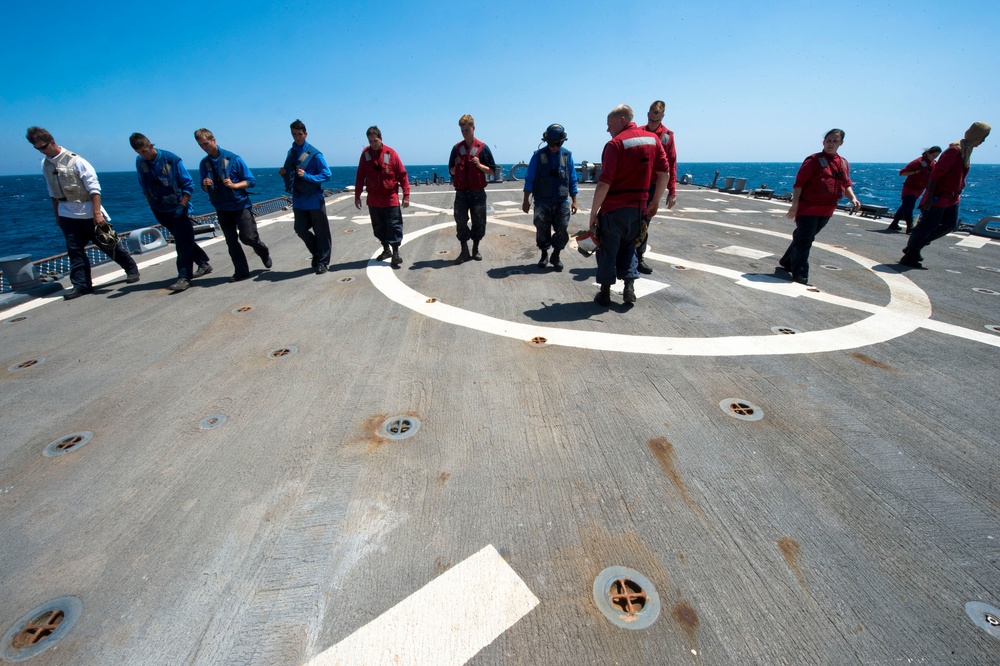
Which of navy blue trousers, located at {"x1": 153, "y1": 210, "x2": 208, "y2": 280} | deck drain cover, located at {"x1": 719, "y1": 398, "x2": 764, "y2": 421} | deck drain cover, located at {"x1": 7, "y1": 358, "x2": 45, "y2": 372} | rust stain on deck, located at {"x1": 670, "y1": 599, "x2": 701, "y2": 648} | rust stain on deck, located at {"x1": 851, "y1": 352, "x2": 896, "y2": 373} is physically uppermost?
navy blue trousers, located at {"x1": 153, "y1": 210, "x2": 208, "y2": 280}

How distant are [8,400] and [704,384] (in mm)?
5560

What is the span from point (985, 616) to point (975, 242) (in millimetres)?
11542

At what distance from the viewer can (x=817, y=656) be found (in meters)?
1.49

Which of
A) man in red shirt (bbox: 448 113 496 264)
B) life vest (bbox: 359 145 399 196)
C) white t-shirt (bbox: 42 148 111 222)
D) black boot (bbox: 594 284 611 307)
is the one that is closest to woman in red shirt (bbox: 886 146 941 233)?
black boot (bbox: 594 284 611 307)

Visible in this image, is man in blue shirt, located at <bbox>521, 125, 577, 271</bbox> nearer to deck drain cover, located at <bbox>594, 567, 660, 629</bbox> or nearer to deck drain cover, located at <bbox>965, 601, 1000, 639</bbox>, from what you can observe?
deck drain cover, located at <bbox>594, 567, 660, 629</bbox>

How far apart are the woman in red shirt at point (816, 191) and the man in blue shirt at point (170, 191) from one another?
832cm

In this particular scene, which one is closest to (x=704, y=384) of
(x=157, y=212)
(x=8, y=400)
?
(x=8, y=400)

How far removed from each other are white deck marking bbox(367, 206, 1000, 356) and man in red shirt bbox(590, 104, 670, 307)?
1.04 metres

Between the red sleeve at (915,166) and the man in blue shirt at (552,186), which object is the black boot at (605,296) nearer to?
the man in blue shirt at (552,186)

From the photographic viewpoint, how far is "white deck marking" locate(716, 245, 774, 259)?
7.27 meters

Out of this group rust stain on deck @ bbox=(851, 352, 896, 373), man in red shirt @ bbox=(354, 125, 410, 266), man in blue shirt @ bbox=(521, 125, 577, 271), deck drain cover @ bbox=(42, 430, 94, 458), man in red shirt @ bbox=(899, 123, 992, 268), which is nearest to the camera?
deck drain cover @ bbox=(42, 430, 94, 458)

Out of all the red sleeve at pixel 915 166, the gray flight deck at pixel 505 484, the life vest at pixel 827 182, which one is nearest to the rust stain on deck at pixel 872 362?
the gray flight deck at pixel 505 484

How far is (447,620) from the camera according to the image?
1.62 m

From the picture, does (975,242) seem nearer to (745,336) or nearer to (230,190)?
(745,336)
